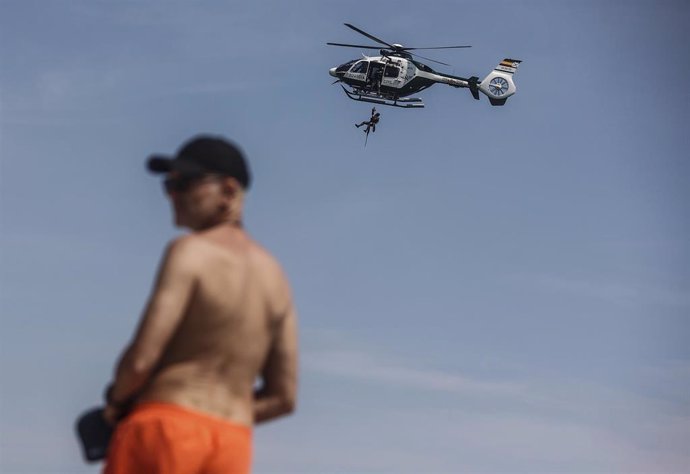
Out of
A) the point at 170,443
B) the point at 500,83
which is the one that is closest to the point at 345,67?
the point at 500,83

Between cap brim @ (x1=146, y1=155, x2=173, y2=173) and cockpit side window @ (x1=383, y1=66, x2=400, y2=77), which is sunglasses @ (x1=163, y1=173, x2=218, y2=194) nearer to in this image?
cap brim @ (x1=146, y1=155, x2=173, y2=173)

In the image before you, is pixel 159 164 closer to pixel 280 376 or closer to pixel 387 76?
pixel 280 376

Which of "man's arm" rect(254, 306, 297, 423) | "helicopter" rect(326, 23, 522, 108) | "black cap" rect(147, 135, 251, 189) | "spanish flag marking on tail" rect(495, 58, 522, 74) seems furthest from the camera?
"spanish flag marking on tail" rect(495, 58, 522, 74)

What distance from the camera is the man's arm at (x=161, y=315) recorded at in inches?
169

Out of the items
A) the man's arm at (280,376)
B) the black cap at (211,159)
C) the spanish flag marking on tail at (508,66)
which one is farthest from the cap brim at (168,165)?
the spanish flag marking on tail at (508,66)

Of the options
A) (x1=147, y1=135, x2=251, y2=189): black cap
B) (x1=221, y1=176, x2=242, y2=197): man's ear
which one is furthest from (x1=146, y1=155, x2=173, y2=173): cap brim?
(x1=221, y1=176, x2=242, y2=197): man's ear

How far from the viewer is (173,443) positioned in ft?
14.5

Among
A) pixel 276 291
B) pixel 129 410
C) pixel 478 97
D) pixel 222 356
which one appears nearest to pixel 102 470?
pixel 129 410

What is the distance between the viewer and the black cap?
15.1ft

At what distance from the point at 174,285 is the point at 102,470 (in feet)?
2.47

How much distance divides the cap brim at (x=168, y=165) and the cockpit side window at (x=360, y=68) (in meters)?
47.6

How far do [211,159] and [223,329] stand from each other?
0.62 metres

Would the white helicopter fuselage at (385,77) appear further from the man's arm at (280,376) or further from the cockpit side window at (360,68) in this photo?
the man's arm at (280,376)

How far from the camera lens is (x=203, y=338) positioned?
14.8 ft
